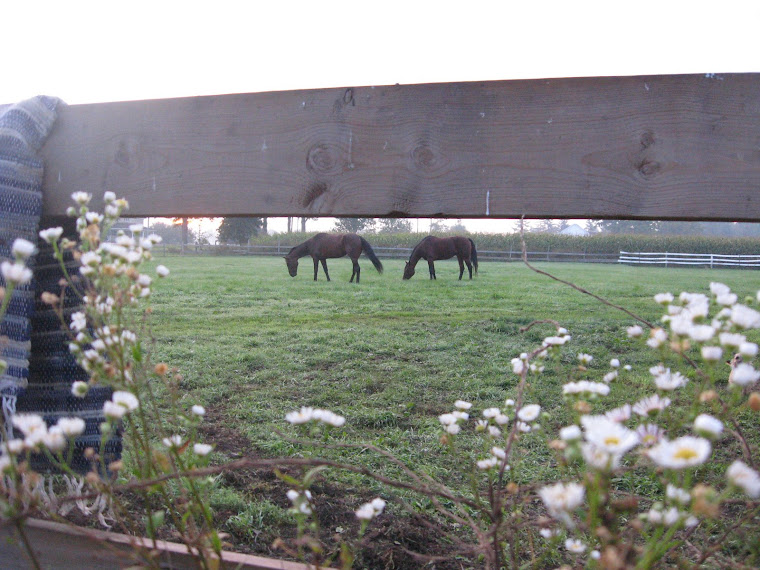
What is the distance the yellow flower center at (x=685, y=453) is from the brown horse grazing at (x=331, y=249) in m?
12.6

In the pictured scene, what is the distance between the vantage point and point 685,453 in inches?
19.0

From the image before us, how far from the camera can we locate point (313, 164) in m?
1.36

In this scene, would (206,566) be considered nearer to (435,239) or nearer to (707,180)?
(707,180)

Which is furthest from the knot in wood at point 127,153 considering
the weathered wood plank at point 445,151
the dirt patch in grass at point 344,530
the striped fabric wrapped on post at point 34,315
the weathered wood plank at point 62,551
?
the dirt patch in grass at point 344,530

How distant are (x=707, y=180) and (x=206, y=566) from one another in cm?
122

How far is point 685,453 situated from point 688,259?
3102 centimetres

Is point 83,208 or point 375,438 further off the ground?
point 83,208

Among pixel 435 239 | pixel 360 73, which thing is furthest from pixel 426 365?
pixel 435 239

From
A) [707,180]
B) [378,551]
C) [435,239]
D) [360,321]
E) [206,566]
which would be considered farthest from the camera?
[435,239]

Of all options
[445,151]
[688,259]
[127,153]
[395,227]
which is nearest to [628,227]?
[688,259]

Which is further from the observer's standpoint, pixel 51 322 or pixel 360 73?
pixel 360 73

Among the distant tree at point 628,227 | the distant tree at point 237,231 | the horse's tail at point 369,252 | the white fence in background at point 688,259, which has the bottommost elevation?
the white fence in background at point 688,259

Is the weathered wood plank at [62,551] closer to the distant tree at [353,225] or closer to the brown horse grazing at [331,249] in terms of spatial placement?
the brown horse grazing at [331,249]

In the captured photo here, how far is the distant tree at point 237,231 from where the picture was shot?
31.3 metres
